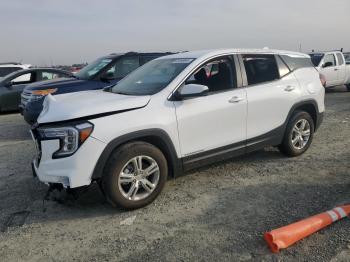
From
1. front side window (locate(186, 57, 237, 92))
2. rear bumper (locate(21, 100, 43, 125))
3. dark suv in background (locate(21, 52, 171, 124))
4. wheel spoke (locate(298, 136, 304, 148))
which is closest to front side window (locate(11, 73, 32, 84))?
dark suv in background (locate(21, 52, 171, 124))

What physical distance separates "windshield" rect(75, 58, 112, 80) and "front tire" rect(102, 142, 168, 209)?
14.4 feet

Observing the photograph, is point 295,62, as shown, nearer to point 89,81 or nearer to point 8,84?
point 89,81

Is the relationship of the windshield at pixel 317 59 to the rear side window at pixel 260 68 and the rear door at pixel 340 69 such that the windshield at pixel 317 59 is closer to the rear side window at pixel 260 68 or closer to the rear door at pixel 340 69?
the rear door at pixel 340 69

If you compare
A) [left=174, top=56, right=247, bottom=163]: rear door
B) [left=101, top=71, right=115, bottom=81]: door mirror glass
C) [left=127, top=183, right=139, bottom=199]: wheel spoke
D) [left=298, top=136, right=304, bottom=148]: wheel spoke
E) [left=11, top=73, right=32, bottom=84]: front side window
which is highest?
[left=11, top=73, right=32, bottom=84]: front side window

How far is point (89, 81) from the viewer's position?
25.4 ft

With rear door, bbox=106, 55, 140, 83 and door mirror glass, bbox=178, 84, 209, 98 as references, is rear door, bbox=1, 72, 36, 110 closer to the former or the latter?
rear door, bbox=106, 55, 140, 83

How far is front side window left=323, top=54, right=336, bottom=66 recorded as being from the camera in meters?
14.2

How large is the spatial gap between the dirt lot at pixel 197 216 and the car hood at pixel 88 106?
3.76 feet

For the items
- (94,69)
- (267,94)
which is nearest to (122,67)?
(94,69)

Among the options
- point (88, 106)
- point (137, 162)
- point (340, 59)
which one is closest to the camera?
point (88, 106)

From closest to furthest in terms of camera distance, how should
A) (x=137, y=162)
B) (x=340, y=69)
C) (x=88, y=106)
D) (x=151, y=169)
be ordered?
(x=88, y=106) < (x=137, y=162) < (x=151, y=169) < (x=340, y=69)

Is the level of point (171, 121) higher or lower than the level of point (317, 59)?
lower

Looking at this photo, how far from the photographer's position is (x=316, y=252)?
10.3ft

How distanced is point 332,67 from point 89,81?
1064 centimetres
